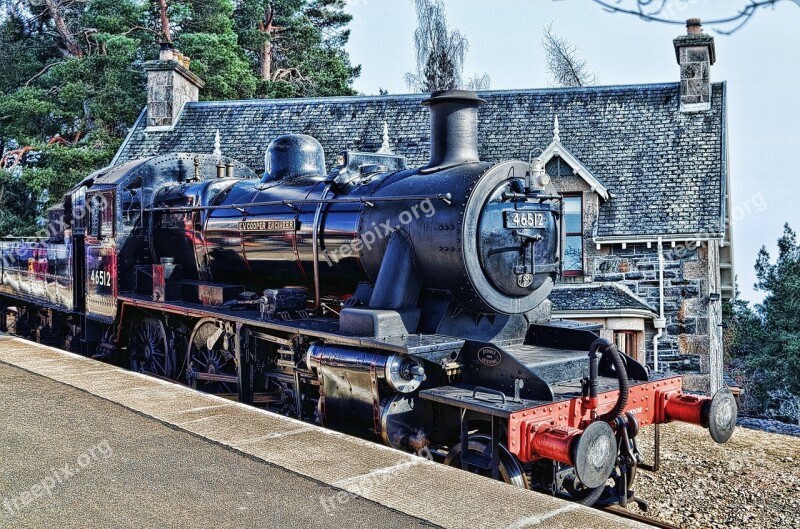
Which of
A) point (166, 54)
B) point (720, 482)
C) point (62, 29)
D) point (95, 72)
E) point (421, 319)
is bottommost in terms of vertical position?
point (720, 482)

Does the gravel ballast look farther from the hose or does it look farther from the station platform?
the station platform

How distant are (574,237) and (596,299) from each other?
1317 millimetres

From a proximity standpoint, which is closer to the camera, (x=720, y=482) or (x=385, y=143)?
(x=720, y=482)

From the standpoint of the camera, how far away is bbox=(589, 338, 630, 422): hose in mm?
5207

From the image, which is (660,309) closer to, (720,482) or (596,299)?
(596,299)

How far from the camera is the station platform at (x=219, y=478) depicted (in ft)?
12.8

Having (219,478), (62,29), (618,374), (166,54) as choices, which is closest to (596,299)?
(618,374)

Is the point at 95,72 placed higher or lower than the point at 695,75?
higher

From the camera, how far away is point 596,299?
12.7 metres

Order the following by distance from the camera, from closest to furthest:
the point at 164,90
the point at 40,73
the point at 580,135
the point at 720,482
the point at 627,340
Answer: the point at 720,482
the point at 627,340
the point at 580,135
the point at 164,90
the point at 40,73

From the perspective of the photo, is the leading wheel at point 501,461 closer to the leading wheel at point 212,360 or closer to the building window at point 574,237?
the leading wheel at point 212,360

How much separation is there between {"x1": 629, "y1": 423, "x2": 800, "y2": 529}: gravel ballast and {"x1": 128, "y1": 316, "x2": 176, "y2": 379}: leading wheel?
5444mm

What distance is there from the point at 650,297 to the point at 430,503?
9932 millimetres

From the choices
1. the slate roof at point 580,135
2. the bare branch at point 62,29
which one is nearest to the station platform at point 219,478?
the slate roof at point 580,135
